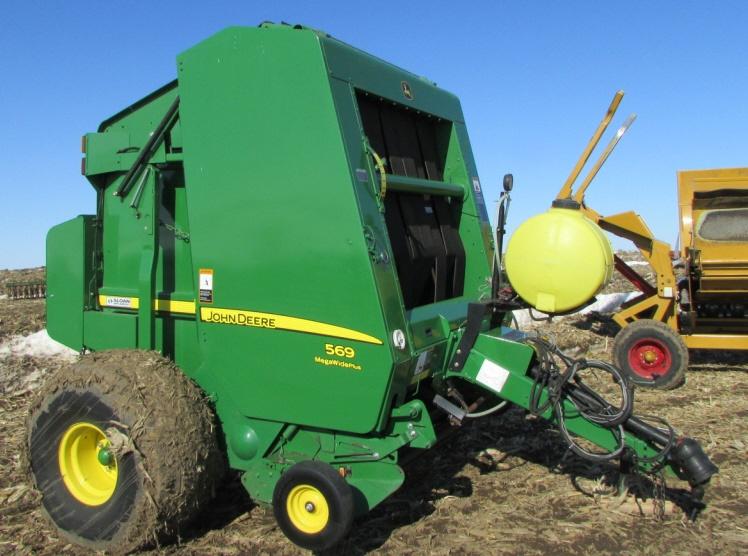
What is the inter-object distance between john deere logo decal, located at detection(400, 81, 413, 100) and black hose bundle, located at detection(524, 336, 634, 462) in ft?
5.70

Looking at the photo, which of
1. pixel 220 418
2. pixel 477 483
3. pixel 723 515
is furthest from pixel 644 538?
pixel 220 418

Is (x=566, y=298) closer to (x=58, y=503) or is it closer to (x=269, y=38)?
(x=269, y=38)

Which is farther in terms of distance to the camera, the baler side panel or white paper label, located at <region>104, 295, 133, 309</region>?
white paper label, located at <region>104, 295, 133, 309</region>

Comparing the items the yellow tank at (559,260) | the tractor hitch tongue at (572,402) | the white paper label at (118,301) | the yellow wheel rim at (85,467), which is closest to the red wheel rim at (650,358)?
the tractor hitch tongue at (572,402)

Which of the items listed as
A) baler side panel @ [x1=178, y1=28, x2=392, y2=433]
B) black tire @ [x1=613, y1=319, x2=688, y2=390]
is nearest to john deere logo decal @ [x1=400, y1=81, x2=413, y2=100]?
baler side panel @ [x1=178, y1=28, x2=392, y2=433]

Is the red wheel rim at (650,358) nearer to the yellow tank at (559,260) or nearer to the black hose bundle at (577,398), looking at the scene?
the black hose bundle at (577,398)

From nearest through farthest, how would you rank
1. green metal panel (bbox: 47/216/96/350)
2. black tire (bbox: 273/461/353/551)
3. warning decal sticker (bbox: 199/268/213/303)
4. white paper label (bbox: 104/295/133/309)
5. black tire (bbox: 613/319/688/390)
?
black tire (bbox: 273/461/353/551), warning decal sticker (bbox: 199/268/213/303), white paper label (bbox: 104/295/133/309), green metal panel (bbox: 47/216/96/350), black tire (bbox: 613/319/688/390)

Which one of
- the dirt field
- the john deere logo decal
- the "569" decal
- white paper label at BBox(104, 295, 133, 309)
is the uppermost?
the john deere logo decal

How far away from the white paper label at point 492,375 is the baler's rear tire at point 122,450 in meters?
1.52

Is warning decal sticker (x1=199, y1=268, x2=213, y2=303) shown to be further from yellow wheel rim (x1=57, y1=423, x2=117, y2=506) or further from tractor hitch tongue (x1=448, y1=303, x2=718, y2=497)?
tractor hitch tongue (x1=448, y1=303, x2=718, y2=497)

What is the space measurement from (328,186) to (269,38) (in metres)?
0.87

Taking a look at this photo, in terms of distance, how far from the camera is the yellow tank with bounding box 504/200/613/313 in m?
3.39

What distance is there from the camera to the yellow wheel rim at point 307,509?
3178 millimetres

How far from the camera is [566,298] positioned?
11.4 ft
